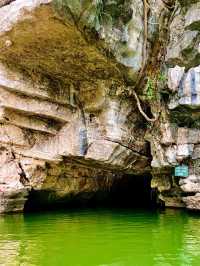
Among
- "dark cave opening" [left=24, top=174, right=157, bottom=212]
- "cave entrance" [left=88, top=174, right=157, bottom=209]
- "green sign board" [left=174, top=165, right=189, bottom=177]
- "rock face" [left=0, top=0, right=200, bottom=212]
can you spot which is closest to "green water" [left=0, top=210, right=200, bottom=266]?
"green sign board" [left=174, top=165, right=189, bottom=177]

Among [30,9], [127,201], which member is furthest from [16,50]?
[127,201]

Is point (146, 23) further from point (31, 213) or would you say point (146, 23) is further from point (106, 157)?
point (31, 213)

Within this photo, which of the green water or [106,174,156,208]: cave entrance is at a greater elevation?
[106,174,156,208]: cave entrance

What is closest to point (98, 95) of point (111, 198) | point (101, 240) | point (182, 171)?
point (182, 171)

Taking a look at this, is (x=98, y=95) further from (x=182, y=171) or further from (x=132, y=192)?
(x=132, y=192)

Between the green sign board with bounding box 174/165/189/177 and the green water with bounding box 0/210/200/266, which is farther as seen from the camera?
the green sign board with bounding box 174/165/189/177

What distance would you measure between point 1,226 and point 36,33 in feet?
11.0

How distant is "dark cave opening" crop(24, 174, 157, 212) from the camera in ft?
33.9

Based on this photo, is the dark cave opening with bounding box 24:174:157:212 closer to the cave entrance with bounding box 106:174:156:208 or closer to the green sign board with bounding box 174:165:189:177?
the cave entrance with bounding box 106:174:156:208

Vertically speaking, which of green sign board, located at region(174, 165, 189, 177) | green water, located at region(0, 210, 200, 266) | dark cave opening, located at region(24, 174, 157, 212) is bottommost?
green water, located at region(0, 210, 200, 266)

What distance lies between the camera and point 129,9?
7113 mm

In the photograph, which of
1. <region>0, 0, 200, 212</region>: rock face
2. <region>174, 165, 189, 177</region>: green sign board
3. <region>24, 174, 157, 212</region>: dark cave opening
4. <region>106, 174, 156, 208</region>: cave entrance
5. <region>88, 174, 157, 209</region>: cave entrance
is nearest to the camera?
<region>0, 0, 200, 212</region>: rock face

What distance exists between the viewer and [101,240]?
5828mm

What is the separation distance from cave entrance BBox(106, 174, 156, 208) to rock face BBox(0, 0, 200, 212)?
2094 millimetres
